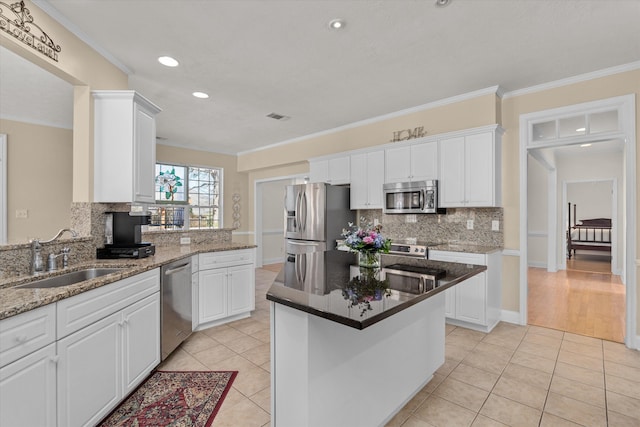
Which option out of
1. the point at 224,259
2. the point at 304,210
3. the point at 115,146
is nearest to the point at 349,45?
the point at 115,146

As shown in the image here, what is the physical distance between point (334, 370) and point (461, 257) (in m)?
2.45

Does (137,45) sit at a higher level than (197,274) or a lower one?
higher

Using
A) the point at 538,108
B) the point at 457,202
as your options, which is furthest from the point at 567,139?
the point at 457,202

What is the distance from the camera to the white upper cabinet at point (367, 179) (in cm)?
457

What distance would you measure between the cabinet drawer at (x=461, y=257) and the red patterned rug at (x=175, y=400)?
2.47m

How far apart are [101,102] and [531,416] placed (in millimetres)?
4183

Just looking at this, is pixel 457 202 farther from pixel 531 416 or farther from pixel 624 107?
pixel 531 416

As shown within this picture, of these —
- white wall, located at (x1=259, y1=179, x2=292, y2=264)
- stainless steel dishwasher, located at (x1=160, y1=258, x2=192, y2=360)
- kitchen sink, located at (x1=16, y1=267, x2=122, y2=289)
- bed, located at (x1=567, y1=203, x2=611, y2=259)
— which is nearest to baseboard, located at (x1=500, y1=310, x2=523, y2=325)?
stainless steel dishwasher, located at (x1=160, y1=258, x2=192, y2=360)

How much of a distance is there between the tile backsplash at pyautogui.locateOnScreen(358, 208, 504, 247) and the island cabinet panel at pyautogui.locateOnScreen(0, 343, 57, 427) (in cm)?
338

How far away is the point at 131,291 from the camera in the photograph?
218 cm

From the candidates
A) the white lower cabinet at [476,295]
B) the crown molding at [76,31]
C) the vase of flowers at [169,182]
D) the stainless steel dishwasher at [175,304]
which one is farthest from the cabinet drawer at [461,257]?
the vase of flowers at [169,182]

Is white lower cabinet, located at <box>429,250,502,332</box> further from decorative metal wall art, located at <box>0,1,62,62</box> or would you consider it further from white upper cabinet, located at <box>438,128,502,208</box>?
decorative metal wall art, located at <box>0,1,62,62</box>

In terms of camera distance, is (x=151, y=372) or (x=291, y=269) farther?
(x=151, y=372)

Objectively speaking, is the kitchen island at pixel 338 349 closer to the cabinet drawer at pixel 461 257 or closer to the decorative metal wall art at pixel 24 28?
the cabinet drawer at pixel 461 257
